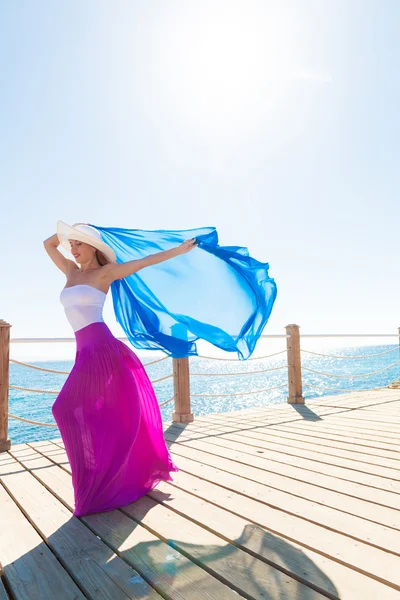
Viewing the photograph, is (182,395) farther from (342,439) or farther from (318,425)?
(342,439)

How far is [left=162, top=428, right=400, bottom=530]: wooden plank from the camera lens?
6.83 feet

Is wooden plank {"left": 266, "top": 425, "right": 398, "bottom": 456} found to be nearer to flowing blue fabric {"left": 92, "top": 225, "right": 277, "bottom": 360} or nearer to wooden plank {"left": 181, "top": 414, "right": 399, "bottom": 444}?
wooden plank {"left": 181, "top": 414, "right": 399, "bottom": 444}

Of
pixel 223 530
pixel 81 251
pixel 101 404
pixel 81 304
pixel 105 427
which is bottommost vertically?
pixel 223 530

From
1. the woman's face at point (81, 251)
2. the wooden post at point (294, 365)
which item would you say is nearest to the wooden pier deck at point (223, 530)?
the woman's face at point (81, 251)

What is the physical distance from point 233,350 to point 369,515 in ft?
4.72

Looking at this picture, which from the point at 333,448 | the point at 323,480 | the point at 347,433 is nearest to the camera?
the point at 323,480

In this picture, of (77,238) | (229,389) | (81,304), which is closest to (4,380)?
(81,304)

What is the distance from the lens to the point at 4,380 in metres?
3.82

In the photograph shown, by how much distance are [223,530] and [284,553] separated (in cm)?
35

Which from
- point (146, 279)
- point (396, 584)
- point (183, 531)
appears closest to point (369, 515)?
point (396, 584)

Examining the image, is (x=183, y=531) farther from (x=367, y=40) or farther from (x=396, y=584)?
(x=367, y=40)

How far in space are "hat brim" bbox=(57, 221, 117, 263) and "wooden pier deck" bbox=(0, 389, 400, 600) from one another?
163cm

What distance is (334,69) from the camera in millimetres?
9117

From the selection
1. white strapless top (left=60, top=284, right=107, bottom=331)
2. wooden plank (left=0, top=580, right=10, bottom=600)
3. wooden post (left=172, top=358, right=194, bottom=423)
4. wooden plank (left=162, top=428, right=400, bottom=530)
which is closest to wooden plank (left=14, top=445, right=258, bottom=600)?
wooden plank (left=0, top=580, right=10, bottom=600)
